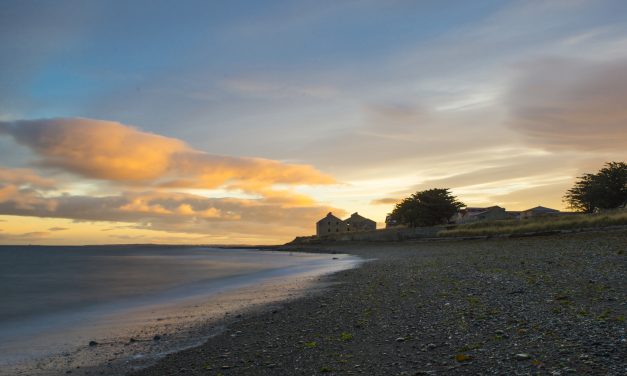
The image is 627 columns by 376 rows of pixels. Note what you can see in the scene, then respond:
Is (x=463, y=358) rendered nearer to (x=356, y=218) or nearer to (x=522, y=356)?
(x=522, y=356)

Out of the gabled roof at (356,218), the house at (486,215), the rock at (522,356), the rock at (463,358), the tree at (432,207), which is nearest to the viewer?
the rock at (522,356)

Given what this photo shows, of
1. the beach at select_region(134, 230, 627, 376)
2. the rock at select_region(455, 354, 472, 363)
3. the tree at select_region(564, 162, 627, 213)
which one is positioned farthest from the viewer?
the tree at select_region(564, 162, 627, 213)

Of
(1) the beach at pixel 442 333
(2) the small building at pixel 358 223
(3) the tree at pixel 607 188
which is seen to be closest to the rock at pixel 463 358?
(1) the beach at pixel 442 333

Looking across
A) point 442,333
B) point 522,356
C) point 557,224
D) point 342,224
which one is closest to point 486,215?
point 342,224


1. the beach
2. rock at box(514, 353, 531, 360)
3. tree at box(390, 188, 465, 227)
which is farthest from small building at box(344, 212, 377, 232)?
rock at box(514, 353, 531, 360)

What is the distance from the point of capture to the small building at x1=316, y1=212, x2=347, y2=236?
15862cm

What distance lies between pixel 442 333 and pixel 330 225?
15195 cm

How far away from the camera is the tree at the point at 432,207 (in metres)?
91.2

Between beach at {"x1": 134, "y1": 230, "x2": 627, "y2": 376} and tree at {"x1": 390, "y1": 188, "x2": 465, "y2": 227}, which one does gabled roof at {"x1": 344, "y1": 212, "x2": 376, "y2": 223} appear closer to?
tree at {"x1": 390, "y1": 188, "x2": 465, "y2": 227}

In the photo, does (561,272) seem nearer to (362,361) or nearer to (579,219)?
(362,361)

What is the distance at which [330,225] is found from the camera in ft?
527

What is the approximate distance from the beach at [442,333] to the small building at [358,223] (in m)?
136

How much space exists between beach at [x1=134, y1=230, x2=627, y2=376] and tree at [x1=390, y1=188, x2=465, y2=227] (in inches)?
3005

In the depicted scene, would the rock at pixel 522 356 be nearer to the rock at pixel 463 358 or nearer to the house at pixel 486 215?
the rock at pixel 463 358
